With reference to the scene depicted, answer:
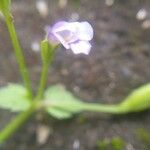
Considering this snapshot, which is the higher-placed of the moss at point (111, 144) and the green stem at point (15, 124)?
the green stem at point (15, 124)

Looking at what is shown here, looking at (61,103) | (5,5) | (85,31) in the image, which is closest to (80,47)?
(85,31)

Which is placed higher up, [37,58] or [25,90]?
[37,58]

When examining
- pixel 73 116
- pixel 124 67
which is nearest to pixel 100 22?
pixel 124 67

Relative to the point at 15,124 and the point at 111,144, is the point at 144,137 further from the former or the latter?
the point at 15,124

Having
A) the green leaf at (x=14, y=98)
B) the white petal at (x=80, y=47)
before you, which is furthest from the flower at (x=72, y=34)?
the green leaf at (x=14, y=98)

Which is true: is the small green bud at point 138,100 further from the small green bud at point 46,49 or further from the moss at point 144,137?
the small green bud at point 46,49

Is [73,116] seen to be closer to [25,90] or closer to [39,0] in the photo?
[25,90]

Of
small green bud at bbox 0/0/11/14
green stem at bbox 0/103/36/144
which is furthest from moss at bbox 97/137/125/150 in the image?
small green bud at bbox 0/0/11/14

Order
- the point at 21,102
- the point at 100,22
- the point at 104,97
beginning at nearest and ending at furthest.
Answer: the point at 21,102 < the point at 104,97 < the point at 100,22
